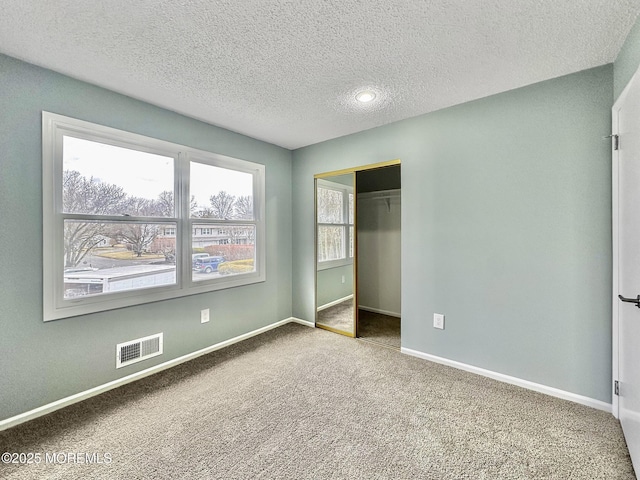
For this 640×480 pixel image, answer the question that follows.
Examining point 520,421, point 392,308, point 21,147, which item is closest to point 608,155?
point 520,421

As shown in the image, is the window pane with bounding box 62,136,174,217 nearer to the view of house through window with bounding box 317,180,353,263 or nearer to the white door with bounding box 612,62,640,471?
the view of house through window with bounding box 317,180,353,263

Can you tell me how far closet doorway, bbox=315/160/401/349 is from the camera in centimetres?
340

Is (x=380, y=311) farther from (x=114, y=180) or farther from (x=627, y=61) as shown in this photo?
(x=114, y=180)

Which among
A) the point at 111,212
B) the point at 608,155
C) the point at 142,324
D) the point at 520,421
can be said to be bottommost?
the point at 520,421

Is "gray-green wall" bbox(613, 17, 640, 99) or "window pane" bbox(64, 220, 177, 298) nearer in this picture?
"gray-green wall" bbox(613, 17, 640, 99)

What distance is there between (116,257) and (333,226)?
236cm

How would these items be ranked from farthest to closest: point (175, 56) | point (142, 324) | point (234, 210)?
point (234, 210), point (142, 324), point (175, 56)

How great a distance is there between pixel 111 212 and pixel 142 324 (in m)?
0.99

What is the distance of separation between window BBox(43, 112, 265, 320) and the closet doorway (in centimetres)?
107

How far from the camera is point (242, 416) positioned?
1.91 metres

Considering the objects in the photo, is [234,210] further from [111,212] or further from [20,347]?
[20,347]

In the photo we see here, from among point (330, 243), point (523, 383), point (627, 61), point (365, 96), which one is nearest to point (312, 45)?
point (365, 96)

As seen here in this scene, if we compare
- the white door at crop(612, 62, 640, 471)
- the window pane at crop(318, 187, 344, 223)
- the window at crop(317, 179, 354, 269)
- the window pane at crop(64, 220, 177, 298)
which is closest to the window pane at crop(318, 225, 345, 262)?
the window at crop(317, 179, 354, 269)

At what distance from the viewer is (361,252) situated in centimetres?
435
